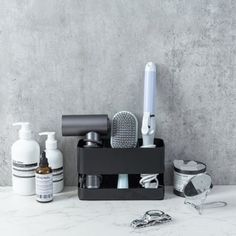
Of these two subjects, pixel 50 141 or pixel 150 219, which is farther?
pixel 50 141

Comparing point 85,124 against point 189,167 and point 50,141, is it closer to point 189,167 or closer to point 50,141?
point 50,141

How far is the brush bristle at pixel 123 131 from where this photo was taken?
3.31ft

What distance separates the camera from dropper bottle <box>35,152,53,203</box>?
0.98 metres

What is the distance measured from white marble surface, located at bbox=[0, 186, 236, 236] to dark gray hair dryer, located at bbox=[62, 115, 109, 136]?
15 cm

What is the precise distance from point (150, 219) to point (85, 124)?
243mm

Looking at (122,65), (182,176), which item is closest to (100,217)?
(182,176)

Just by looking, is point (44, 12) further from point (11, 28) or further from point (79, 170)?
point (79, 170)

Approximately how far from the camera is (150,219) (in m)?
0.92

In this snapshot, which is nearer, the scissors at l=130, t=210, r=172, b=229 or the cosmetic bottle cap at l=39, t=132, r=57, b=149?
the scissors at l=130, t=210, r=172, b=229

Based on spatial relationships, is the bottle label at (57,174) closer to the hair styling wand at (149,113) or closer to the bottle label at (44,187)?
the bottle label at (44,187)

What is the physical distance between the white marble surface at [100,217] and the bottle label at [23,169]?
50 millimetres

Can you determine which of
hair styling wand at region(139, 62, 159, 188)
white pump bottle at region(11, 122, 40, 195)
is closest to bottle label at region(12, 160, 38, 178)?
white pump bottle at region(11, 122, 40, 195)

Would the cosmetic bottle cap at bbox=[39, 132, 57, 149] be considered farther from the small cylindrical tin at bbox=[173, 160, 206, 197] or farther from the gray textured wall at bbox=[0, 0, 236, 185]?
the small cylindrical tin at bbox=[173, 160, 206, 197]

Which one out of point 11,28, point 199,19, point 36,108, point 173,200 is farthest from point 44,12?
point 173,200
